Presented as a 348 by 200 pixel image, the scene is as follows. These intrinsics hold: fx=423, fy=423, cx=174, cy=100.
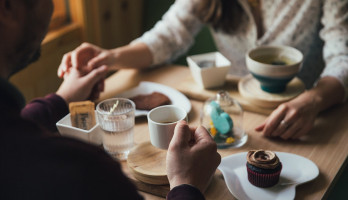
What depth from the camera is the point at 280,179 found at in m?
1.04

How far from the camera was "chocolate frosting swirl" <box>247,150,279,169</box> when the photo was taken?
3.28 ft

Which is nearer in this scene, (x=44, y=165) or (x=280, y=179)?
(x=44, y=165)

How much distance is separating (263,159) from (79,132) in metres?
0.48

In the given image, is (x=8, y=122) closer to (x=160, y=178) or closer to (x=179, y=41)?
(x=160, y=178)

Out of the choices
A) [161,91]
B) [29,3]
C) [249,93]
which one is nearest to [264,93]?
[249,93]

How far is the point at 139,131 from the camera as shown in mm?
1270

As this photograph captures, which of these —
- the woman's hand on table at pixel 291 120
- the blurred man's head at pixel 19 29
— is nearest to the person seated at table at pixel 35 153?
the blurred man's head at pixel 19 29

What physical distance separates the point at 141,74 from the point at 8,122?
1.02 meters

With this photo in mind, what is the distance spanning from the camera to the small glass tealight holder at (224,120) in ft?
3.99

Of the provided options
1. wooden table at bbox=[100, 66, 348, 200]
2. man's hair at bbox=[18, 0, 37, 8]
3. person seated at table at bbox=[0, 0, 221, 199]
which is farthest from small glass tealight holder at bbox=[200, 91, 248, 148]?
man's hair at bbox=[18, 0, 37, 8]

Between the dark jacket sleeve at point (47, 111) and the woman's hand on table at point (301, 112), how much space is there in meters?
0.59

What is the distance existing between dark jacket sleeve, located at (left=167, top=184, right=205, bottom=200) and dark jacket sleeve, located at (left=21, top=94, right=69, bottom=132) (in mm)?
495

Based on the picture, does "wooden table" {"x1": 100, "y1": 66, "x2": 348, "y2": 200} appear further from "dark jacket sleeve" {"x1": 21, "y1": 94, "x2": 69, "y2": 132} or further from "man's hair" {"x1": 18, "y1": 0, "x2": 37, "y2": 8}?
"man's hair" {"x1": 18, "y1": 0, "x2": 37, "y2": 8}

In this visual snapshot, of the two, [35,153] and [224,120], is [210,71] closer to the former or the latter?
[224,120]
